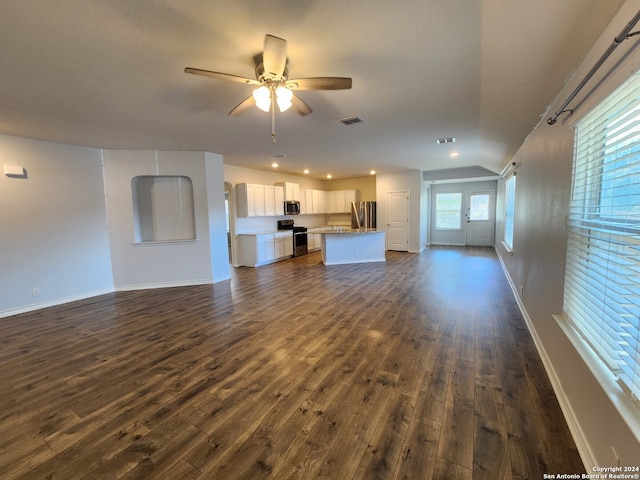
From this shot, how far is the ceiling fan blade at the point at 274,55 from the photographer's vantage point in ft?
5.54

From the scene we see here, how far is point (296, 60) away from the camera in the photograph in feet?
6.85

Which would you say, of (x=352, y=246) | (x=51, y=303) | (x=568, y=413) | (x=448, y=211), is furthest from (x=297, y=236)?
(x=568, y=413)

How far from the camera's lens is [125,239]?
5074 mm

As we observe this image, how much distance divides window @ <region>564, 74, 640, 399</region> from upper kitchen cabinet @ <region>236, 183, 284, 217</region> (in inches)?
242

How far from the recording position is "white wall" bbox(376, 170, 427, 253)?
8.18 m

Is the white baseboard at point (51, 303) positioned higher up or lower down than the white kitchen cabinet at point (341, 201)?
lower down

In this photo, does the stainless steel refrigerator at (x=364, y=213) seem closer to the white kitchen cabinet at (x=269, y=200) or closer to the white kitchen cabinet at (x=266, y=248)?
the white kitchen cabinet at (x=269, y=200)

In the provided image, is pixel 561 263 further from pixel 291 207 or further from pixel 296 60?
pixel 291 207

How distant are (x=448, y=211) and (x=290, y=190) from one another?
232 inches

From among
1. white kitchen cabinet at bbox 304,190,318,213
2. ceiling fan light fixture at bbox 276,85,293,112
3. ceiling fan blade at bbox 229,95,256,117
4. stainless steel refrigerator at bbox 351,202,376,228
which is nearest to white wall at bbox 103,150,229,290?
ceiling fan blade at bbox 229,95,256,117

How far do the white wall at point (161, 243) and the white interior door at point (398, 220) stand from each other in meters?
5.34

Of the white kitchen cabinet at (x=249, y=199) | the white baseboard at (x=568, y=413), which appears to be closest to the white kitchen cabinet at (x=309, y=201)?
the white kitchen cabinet at (x=249, y=199)

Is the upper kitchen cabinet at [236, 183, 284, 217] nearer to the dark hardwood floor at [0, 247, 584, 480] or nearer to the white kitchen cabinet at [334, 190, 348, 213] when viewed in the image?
the white kitchen cabinet at [334, 190, 348, 213]

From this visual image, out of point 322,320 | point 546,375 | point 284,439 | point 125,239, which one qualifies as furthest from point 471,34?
point 125,239
